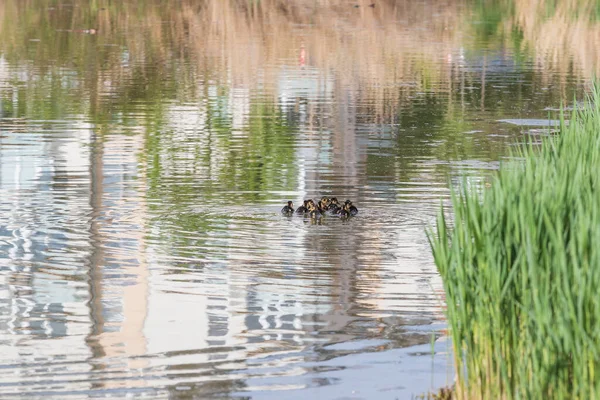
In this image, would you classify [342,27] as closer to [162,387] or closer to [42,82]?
[42,82]

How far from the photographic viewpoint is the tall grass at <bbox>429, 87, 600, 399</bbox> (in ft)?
21.6

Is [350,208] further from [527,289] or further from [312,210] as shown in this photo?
[527,289]

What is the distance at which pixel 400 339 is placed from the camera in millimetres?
9422

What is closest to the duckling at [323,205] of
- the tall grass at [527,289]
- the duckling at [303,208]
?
the duckling at [303,208]

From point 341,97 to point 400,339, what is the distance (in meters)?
16.9

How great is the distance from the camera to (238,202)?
14.9 m

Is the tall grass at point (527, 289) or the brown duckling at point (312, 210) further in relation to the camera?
the brown duckling at point (312, 210)

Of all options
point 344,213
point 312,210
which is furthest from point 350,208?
point 312,210

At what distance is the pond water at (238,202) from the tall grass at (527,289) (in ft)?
1.67

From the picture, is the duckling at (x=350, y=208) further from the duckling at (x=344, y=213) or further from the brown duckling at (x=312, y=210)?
the brown duckling at (x=312, y=210)

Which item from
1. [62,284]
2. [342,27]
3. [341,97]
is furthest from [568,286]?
[342,27]

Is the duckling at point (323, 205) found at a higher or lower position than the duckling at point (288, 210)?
higher

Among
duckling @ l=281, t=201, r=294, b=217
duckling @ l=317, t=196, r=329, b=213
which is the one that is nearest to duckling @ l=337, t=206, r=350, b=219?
duckling @ l=317, t=196, r=329, b=213

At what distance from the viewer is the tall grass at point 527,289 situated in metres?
6.58
